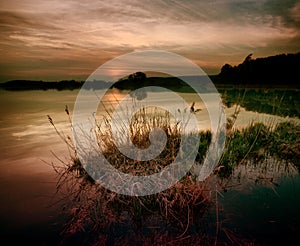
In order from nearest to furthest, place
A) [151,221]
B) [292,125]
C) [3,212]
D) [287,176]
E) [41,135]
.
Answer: [151,221]
[3,212]
[287,176]
[292,125]
[41,135]

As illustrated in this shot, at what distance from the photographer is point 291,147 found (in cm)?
609

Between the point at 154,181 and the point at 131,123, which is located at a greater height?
the point at 131,123

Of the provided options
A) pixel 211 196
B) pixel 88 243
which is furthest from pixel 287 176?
pixel 88 243

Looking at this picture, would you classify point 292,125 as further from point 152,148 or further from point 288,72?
point 288,72

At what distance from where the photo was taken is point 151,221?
3658 millimetres

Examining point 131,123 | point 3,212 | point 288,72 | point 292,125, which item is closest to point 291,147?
point 292,125

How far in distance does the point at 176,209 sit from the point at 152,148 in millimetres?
1134

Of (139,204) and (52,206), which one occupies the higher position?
(139,204)

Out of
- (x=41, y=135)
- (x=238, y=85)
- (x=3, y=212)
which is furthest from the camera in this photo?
(x=41, y=135)

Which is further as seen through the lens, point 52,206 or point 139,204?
point 52,206

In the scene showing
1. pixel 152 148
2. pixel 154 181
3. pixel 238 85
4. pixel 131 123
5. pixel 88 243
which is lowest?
pixel 88 243

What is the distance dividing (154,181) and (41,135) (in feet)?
17.3

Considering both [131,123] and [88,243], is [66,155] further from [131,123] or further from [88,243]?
[88,243]

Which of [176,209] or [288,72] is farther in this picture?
[288,72]
